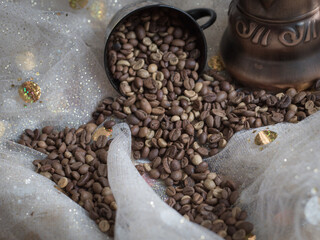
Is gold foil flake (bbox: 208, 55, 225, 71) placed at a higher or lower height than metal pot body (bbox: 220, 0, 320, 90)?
lower

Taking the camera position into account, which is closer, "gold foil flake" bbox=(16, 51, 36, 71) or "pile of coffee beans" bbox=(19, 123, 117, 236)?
"pile of coffee beans" bbox=(19, 123, 117, 236)

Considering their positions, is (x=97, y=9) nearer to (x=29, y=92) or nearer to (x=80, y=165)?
(x=29, y=92)

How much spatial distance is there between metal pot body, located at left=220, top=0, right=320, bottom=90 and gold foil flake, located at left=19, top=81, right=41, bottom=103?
0.59 meters

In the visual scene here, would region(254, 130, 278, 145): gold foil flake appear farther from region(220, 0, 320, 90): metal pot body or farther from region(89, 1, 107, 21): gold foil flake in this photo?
region(89, 1, 107, 21): gold foil flake

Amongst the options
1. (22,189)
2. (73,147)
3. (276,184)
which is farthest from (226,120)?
(22,189)

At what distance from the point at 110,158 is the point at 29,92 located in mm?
392

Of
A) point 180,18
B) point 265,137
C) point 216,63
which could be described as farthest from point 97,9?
point 265,137

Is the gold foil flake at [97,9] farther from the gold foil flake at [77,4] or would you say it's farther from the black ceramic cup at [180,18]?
the black ceramic cup at [180,18]

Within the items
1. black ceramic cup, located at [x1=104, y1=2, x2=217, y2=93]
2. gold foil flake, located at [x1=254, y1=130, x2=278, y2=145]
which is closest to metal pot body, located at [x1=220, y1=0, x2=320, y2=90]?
black ceramic cup, located at [x1=104, y1=2, x2=217, y2=93]

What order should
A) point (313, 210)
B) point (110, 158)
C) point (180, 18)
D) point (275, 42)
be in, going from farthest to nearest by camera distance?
point (180, 18), point (275, 42), point (110, 158), point (313, 210)

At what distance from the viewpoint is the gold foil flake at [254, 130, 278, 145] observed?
1.07 m

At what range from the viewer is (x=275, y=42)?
1.17 m

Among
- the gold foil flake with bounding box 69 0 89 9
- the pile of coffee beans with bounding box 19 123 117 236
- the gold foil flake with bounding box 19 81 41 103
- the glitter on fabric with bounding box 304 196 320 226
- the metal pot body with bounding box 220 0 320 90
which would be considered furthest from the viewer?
the gold foil flake with bounding box 69 0 89 9

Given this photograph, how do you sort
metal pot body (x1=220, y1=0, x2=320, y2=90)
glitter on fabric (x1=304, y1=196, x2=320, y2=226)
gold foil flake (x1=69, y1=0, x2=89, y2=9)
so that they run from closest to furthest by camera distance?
glitter on fabric (x1=304, y1=196, x2=320, y2=226)
metal pot body (x1=220, y1=0, x2=320, y2=90)
gold foil flake (x1=69, y1=0, x2=89, y2=9)
